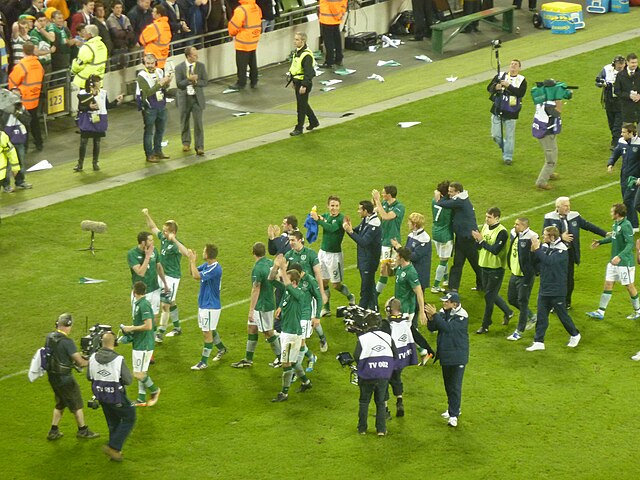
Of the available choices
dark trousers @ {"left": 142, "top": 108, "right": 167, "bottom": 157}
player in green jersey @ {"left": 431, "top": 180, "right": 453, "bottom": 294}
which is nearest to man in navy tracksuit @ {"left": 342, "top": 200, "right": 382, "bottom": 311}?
player in green jersey @ {"left": 431, "top": 180, "right": 453, "bottom": 294}

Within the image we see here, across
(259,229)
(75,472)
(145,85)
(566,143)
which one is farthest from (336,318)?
(566,143)

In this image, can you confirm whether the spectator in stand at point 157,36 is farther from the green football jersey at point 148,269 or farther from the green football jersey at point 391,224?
the green football jersey at point 148,269

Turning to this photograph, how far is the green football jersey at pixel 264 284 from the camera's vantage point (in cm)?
1934

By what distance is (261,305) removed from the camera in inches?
770

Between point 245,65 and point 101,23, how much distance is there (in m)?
3.86

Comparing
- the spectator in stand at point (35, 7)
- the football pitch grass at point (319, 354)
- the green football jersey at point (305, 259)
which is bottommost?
the football pitch grass at point (319, 354)

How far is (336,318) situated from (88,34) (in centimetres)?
1228

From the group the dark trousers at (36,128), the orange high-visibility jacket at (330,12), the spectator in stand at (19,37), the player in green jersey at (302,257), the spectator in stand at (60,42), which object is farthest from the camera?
the orange high-visibility jacket at (330,12)

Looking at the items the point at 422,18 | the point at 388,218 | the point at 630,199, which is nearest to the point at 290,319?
the point at 388,218

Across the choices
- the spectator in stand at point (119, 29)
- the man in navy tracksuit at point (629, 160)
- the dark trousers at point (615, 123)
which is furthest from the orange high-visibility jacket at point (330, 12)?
the man in navy tracksuit at point (629, 160)

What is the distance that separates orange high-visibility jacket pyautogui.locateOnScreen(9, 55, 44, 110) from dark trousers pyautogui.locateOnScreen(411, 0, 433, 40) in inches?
472

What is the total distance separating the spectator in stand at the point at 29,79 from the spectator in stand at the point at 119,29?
338 cm

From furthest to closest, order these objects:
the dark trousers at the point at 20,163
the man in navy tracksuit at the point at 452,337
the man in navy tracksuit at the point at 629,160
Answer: the dark trousers at the point at 20,163 → the man in navy tracksuit at the point at 629,160 → the man in navy tracksuit at the point at 452,337

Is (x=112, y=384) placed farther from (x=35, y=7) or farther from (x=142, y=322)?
(x=35, y=7)
